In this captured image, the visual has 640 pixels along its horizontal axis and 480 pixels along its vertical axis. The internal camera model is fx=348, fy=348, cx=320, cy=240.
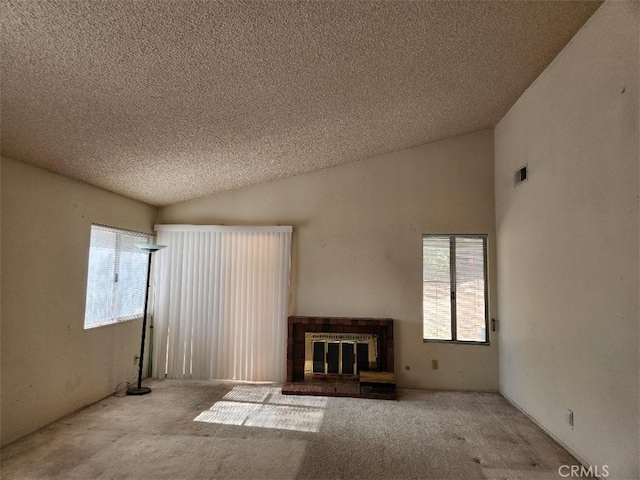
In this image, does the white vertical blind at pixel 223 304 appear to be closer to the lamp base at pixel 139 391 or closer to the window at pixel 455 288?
the lamp base at pixel 139 391

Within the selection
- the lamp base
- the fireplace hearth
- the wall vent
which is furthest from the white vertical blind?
the wall vent

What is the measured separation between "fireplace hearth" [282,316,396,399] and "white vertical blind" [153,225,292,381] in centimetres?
21

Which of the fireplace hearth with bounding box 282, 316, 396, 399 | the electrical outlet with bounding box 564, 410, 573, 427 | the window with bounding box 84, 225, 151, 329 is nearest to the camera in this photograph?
the electrical outlet with bounding box 564, 410, 573, 427

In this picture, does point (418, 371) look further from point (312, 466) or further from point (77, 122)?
point (77, 122)

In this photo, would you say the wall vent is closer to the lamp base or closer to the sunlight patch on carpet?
the sunlight patch on carpet

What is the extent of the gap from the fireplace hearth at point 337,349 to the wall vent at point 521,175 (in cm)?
210

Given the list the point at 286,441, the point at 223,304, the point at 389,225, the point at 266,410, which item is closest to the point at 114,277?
the point at 223,304

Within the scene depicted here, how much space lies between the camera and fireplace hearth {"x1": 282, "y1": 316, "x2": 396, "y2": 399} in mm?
4234

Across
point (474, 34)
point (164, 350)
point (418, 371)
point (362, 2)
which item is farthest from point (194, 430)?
point (474, 34)

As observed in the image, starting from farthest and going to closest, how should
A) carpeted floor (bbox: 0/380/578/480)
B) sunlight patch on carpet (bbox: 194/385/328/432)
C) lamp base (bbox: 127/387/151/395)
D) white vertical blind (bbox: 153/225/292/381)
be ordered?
white vertical blind (bbox: 153/225/292/381), lamp base (bbox: 127/387/151/395), sunlight patch on carpet (bbox: 194/385/328/432), carpeted floor (bbox: 0/380/578/480)

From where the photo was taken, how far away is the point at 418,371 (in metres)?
4.25

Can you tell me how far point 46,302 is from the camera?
3.02 m

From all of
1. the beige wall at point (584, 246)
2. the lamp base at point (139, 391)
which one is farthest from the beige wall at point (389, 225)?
the lamp base at point (139, 391)

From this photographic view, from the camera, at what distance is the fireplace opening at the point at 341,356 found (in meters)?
4.26
